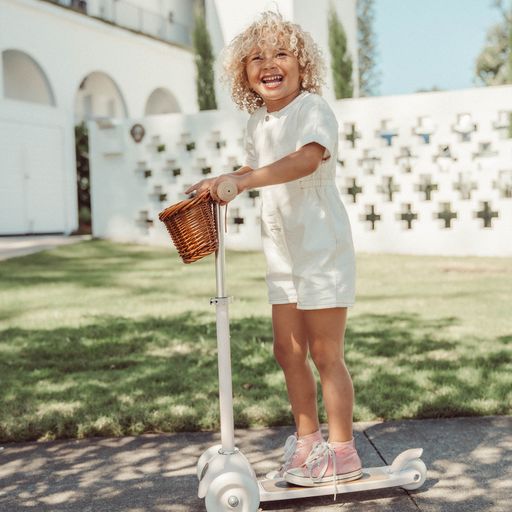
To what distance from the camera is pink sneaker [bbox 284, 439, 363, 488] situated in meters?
2.27

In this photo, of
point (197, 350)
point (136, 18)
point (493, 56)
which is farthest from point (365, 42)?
point (197, 350)

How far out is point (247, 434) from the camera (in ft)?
9.67

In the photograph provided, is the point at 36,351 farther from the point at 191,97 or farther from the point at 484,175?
the point at 191,97

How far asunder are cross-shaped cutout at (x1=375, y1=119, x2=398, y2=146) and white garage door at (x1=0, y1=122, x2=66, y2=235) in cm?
729

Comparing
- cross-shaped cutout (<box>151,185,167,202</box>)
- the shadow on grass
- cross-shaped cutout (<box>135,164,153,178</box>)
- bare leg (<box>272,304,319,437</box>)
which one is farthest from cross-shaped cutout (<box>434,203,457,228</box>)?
bare leg (<box>272,304,319,437</box>)

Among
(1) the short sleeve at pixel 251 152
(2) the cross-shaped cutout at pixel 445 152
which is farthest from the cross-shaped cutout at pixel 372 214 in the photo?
(1) the short sleeve at pixel 251 152

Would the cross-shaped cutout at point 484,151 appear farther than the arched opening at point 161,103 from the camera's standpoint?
No

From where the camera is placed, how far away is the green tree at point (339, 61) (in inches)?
583

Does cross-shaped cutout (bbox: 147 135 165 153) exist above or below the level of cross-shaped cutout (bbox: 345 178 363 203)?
above

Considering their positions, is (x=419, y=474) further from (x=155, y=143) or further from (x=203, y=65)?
(x=203, y=65)

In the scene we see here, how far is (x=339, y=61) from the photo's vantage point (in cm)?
1490

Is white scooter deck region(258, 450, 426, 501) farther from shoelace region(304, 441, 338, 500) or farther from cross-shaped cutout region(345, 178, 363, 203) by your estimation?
cross-shaped cutout region(345, 178, 363, 203)

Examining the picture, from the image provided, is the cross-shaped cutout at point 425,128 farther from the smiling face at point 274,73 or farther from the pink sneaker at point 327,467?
the pink sneaker at point 327,467

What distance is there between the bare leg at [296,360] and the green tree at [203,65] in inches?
545
